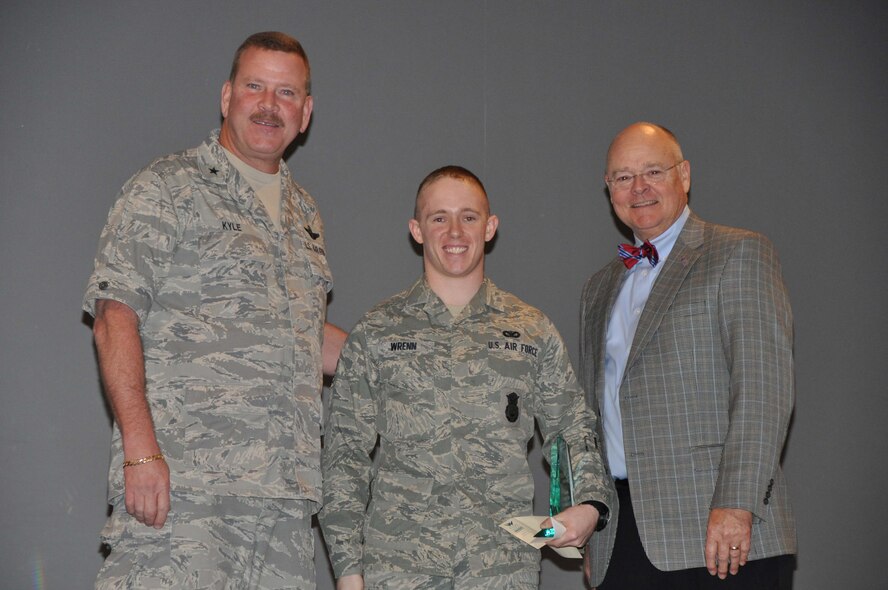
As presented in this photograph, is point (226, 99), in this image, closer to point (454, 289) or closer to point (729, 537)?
point (454, 289)

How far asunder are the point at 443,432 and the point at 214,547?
750mm

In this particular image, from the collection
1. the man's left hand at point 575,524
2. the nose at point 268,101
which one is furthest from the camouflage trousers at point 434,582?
the nose at point 268,101

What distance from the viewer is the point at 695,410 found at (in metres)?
3.02

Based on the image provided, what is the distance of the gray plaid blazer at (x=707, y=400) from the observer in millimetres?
2873

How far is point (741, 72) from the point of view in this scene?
452cm

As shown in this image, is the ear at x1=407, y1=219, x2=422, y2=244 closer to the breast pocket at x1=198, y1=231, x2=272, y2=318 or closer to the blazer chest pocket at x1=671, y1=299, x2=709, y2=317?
the breast pocket at x1=198, y1=231, x2=272, y2=318

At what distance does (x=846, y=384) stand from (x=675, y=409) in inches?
72.8

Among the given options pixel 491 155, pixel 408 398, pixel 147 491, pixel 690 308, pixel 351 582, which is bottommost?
pixel 351 582

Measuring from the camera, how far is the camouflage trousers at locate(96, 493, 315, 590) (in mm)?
2564

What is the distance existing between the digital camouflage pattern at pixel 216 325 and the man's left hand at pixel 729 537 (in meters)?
1.20

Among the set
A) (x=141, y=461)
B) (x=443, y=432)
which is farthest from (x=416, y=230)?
(x=141, y=461)

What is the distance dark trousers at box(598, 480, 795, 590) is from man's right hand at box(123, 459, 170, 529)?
1465 millimetres

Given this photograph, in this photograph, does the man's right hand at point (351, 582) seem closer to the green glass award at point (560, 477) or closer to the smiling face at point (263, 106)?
the green glass award at point (560, 477)

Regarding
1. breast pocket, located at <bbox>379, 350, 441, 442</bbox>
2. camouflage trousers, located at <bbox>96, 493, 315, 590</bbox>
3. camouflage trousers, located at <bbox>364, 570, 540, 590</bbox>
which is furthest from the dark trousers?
camouflage trousers, located at <bbox>96, 493, 315, 590</bbox>
